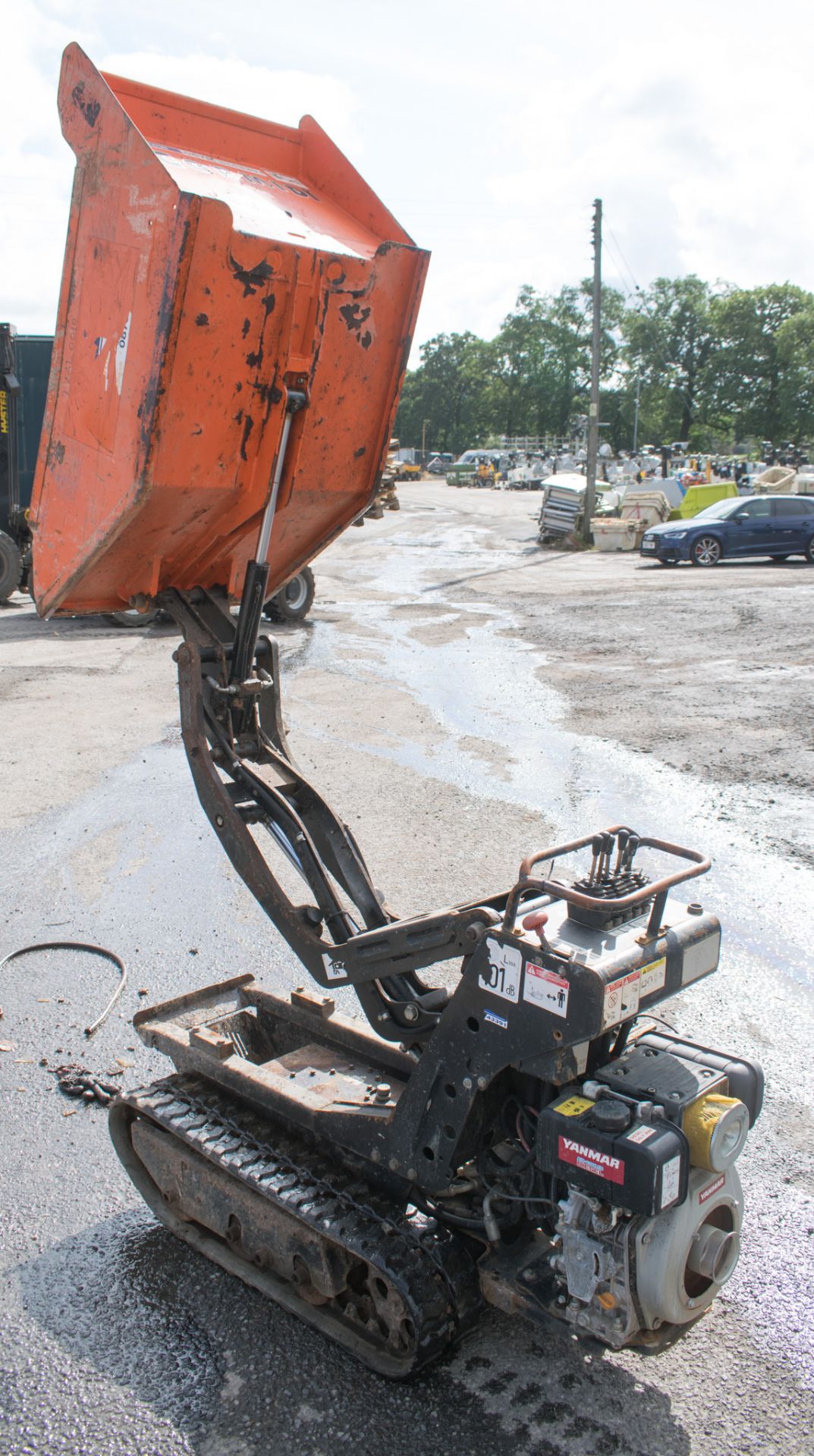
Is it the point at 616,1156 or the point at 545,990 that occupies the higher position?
the point at 545,990

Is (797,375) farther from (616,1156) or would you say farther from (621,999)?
(616,1156)

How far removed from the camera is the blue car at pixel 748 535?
26.9 m

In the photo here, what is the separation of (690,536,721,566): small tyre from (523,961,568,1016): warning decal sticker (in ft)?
82.2

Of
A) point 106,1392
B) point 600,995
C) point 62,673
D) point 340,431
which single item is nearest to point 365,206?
point 340,431

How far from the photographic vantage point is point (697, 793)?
9109 mm

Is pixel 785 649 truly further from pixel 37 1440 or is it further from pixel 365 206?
pixel 37 1440

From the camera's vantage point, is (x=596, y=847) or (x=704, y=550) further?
(x=704, y=550)

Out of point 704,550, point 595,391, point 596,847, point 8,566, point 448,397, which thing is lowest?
point 8,566

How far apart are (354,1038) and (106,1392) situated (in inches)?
54.3

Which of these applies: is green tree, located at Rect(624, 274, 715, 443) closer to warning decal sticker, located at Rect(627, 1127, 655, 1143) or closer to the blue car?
the blue car

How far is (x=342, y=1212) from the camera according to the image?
353 centimetres

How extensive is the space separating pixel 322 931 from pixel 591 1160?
139cm

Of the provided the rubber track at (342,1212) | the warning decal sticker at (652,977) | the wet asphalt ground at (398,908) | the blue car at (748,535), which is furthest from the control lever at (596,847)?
the blue car at (748,535)

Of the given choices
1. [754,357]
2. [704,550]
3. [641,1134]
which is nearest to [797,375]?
[754,357]
